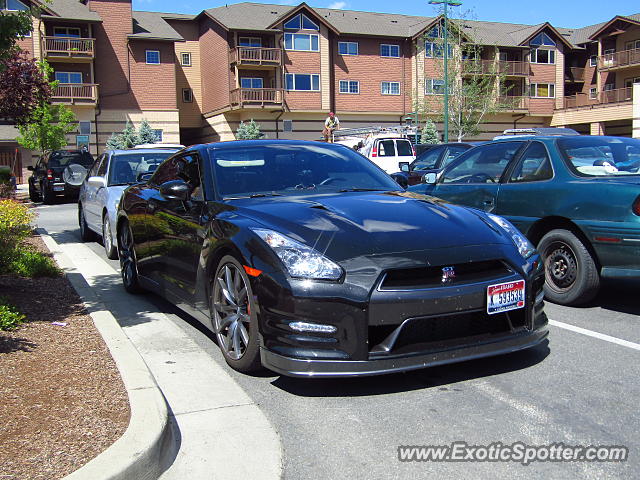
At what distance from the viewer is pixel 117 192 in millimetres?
9344

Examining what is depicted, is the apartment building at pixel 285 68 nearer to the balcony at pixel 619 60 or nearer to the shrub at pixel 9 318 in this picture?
the balcony at pixel 619 60

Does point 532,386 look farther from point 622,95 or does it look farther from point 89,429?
point 622,95

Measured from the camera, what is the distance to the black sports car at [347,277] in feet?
12.2

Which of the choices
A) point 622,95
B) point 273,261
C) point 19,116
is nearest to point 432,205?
point 273,261

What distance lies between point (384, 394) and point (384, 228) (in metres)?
1.03

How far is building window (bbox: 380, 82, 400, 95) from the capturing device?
1963 inches

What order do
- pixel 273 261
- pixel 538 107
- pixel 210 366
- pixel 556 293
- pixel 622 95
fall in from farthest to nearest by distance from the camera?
pixel 538 107
pixel 622 95
pixel 556 293
pixel 210 366
pixel 273 261

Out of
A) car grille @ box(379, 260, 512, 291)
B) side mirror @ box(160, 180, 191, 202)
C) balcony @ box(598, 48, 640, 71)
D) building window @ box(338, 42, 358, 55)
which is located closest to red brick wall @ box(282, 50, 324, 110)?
building window @ box(338, 42, 358, 55)

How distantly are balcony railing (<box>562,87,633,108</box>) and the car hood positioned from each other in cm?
5026

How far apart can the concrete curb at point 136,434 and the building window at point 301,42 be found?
44312 millimetres

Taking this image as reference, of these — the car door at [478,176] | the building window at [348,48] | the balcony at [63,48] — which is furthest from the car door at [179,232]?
the building window at [348,48]

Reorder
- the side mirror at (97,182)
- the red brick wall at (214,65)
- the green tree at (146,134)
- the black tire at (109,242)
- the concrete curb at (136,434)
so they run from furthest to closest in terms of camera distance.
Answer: the red brick wall at (214,65)
the green tree at (146,134)
the side mirror at (97,182)
the black tire at (109,242)
the concrete curb at (136,434)

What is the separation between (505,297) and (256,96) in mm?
42923

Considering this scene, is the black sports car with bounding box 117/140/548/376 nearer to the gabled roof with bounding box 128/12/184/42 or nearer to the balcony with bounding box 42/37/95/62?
the balcony with bounding box 42/37/95/62
